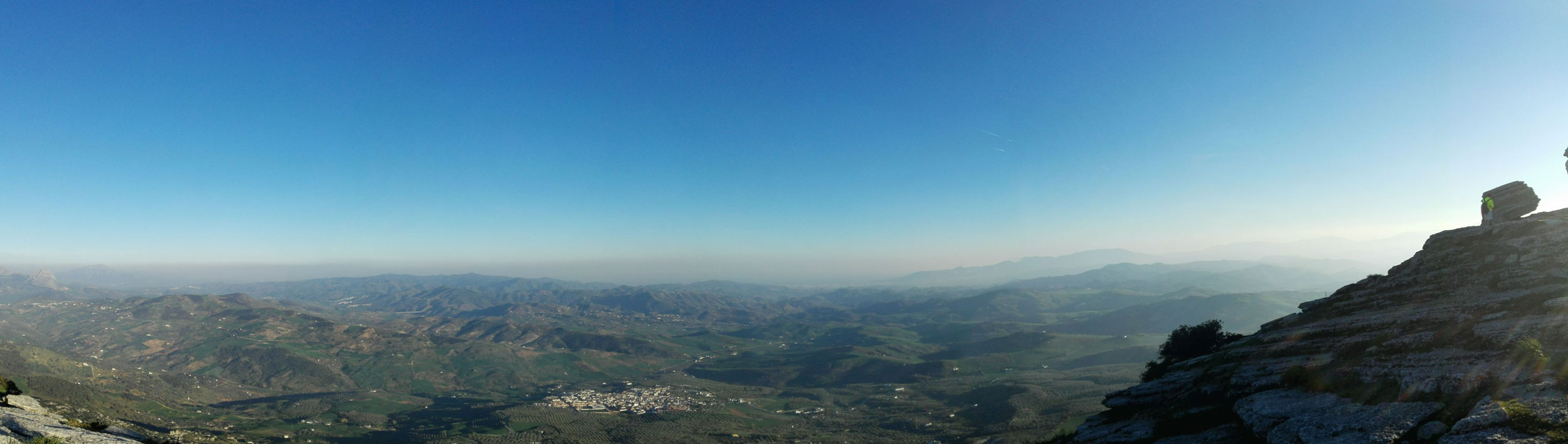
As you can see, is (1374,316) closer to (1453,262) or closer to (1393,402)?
(1453,262)

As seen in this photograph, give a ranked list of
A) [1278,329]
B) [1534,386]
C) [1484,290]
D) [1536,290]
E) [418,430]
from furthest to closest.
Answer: [418,430] → [1278,329] → [1484,290] → [1536,290] → [1534,386]

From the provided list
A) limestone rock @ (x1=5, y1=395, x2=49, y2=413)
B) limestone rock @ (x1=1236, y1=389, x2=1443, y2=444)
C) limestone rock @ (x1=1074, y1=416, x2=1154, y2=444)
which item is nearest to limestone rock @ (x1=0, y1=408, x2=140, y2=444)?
limestone rock @ (x1=5, y1=395, x2=49, y2=413)

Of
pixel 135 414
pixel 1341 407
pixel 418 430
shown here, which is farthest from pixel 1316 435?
pixel 135 414

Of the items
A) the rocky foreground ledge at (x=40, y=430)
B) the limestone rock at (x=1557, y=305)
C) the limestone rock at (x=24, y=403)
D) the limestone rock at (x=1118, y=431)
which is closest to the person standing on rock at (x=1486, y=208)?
the limestone rock at (x=1557, y=305)

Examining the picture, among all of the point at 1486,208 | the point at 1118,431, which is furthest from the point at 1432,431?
the point at 1486,208

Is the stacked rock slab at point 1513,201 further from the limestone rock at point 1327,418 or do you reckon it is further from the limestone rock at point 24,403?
the limestone rock at point 24,403

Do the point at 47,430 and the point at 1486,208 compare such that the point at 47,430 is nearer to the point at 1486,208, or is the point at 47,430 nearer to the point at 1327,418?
the point at 1327,418

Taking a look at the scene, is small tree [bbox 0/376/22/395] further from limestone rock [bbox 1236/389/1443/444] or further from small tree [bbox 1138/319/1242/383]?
small tree [bbox 1138/319/1242/383]
